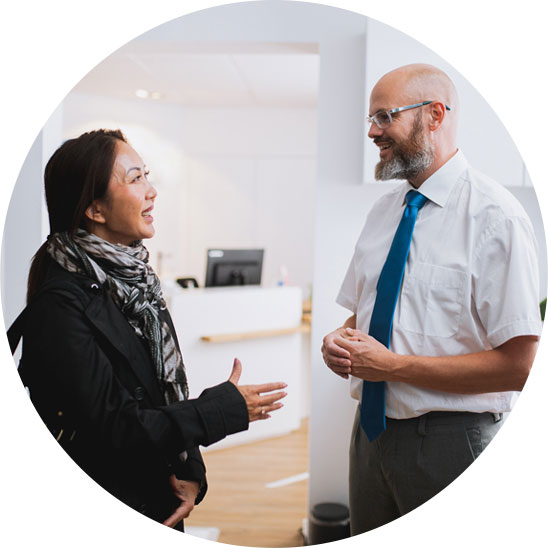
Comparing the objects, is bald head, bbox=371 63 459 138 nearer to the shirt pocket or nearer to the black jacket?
the shirt pocket

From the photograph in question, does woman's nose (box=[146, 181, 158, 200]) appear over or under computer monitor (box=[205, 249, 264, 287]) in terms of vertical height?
over

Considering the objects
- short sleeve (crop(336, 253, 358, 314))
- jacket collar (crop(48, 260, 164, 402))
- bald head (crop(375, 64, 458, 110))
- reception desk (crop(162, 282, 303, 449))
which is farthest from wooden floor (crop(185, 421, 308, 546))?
bald head (crop(375, 64, 458, 110))

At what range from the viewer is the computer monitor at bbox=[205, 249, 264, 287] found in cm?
256

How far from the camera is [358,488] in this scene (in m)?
1.30

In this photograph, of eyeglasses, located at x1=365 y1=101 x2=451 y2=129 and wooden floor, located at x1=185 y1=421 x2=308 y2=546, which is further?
wooden floor, located at x1=185 y1=421 x2=308 y2=546

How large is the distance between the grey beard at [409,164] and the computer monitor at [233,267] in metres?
1.33

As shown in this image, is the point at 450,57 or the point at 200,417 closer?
the point at 200,417

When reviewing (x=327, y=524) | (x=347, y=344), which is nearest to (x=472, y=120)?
(x=347, y=344)

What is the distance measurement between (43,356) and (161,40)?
1212 mm

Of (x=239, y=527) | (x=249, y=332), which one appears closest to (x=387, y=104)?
(x=249, y=332)

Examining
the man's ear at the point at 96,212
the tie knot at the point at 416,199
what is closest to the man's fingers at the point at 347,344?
the tie knot at the point at 416,199

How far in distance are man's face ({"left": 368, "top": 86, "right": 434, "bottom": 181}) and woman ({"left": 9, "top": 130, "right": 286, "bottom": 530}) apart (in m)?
0.48

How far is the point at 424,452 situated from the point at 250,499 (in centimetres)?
59

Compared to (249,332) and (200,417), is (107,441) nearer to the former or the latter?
(200,417)
